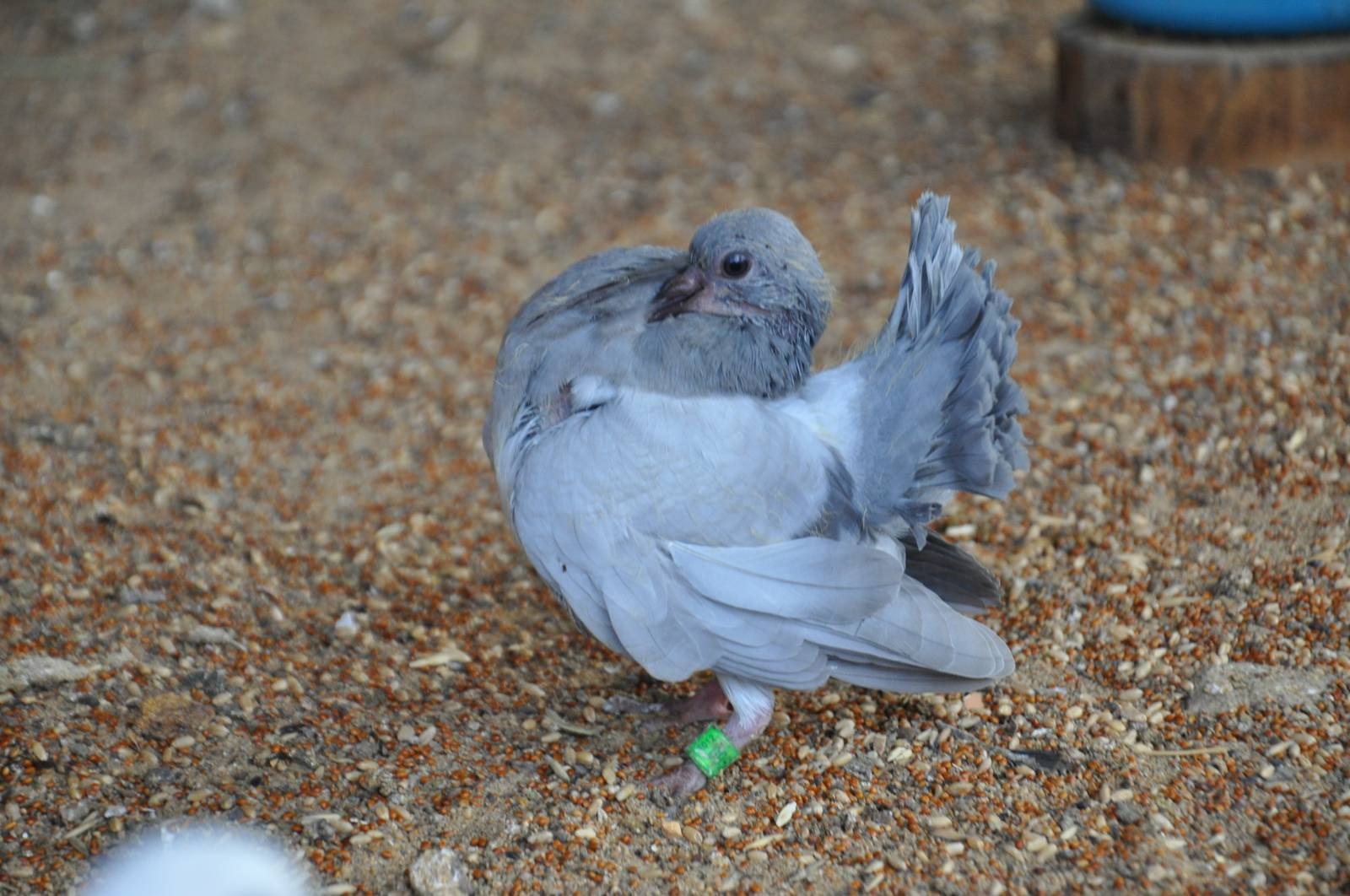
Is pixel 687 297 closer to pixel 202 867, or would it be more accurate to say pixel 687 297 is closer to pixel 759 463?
pixel 759 463

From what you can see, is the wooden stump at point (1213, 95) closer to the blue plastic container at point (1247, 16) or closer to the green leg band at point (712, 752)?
the blue plastic container at point (1247, 16)

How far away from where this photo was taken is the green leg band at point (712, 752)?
304cm

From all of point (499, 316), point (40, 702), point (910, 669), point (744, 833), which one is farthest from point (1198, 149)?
point (40, 702)

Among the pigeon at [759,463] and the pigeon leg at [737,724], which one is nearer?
the pigeon at [759,463]

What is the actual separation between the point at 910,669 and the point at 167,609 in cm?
208

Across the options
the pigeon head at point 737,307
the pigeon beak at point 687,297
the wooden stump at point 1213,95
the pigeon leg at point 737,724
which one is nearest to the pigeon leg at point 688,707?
the pigeon leg at point 737,724

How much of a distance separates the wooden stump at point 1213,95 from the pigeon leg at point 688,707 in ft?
11.2

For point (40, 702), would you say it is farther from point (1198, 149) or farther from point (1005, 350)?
point (1198, 149)

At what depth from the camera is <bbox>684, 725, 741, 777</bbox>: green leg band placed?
Result: 3.04 m

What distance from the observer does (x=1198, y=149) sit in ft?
17.9

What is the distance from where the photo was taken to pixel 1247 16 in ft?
17.2

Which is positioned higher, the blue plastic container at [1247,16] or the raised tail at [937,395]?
the blue plastic container at [1247,16]

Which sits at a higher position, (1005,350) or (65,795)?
(1005,350)

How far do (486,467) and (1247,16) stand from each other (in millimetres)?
3497
